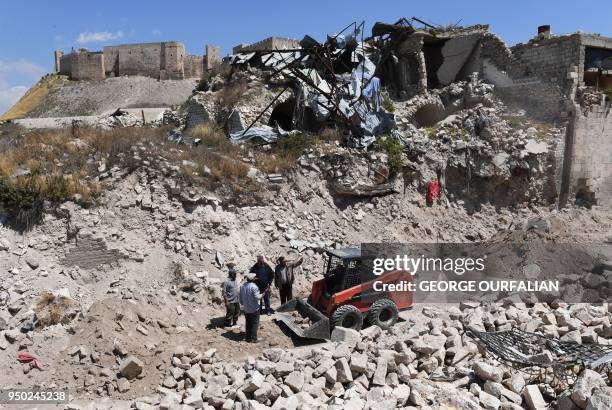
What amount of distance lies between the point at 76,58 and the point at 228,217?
3386 centimetres

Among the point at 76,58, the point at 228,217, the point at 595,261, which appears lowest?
the point at 595,261

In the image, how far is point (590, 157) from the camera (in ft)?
43.4

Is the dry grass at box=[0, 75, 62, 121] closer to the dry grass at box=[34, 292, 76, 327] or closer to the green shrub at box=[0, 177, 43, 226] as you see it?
the green shrub at box=[0, 177, 43, 226]

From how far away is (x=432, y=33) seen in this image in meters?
16.2

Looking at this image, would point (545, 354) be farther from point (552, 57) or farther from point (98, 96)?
point (98, 96)

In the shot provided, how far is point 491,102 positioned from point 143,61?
98.6 ft

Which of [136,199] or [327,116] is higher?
[327,116]

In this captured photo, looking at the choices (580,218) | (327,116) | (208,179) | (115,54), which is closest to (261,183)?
(208,179)

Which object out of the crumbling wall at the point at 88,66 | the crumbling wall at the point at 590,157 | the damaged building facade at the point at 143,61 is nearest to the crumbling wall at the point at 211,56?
the damaged building facade at the point at 143,61

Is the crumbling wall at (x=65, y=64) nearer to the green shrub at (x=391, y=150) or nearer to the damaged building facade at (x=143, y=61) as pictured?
the damaged building facade at (x=143, y=61)

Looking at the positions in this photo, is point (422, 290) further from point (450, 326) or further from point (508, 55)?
point (508, 55)

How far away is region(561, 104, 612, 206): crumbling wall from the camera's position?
13.0 m

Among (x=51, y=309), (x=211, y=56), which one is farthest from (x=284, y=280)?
(x=211, y=56)

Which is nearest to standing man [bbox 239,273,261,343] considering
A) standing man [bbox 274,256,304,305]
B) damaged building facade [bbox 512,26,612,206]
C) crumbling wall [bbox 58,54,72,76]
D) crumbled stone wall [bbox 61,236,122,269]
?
standing man [bbox 274,256,304,305]
